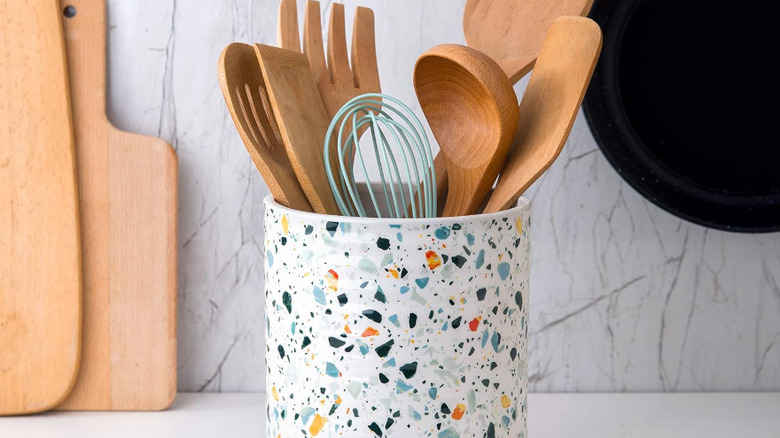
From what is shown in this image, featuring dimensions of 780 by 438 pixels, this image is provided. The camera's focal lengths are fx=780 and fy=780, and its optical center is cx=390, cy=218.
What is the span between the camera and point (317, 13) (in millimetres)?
580

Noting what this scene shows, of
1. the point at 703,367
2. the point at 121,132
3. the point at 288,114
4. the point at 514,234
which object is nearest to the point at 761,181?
the point at 703,367

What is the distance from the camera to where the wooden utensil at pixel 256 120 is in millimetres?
468

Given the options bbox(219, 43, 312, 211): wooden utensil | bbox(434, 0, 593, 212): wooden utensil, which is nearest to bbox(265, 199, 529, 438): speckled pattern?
bbox(219, 43, 312, 211): wooden utensil

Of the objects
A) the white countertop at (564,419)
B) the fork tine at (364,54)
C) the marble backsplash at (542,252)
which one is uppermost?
the fork tine at (364,54)

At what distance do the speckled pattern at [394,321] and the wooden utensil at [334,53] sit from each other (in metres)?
0.13

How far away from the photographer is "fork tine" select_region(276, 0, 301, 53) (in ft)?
1.85

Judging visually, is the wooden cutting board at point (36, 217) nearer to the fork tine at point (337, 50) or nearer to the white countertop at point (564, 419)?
the white countertop at point (564, 419)

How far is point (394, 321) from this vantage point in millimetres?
440

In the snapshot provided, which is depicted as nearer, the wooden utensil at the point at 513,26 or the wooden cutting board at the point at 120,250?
the wooden utensil at the point at 513,26

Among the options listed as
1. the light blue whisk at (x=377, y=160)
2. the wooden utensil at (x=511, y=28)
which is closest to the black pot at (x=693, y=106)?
the wooden utensil at (x=511, y=28)

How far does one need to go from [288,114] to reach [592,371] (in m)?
0.42

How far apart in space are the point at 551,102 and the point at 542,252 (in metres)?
0.26

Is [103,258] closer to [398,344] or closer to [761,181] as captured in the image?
[398,344]

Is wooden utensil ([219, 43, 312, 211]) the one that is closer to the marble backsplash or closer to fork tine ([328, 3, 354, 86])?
fork tine ([328, 3, 354, 86])
